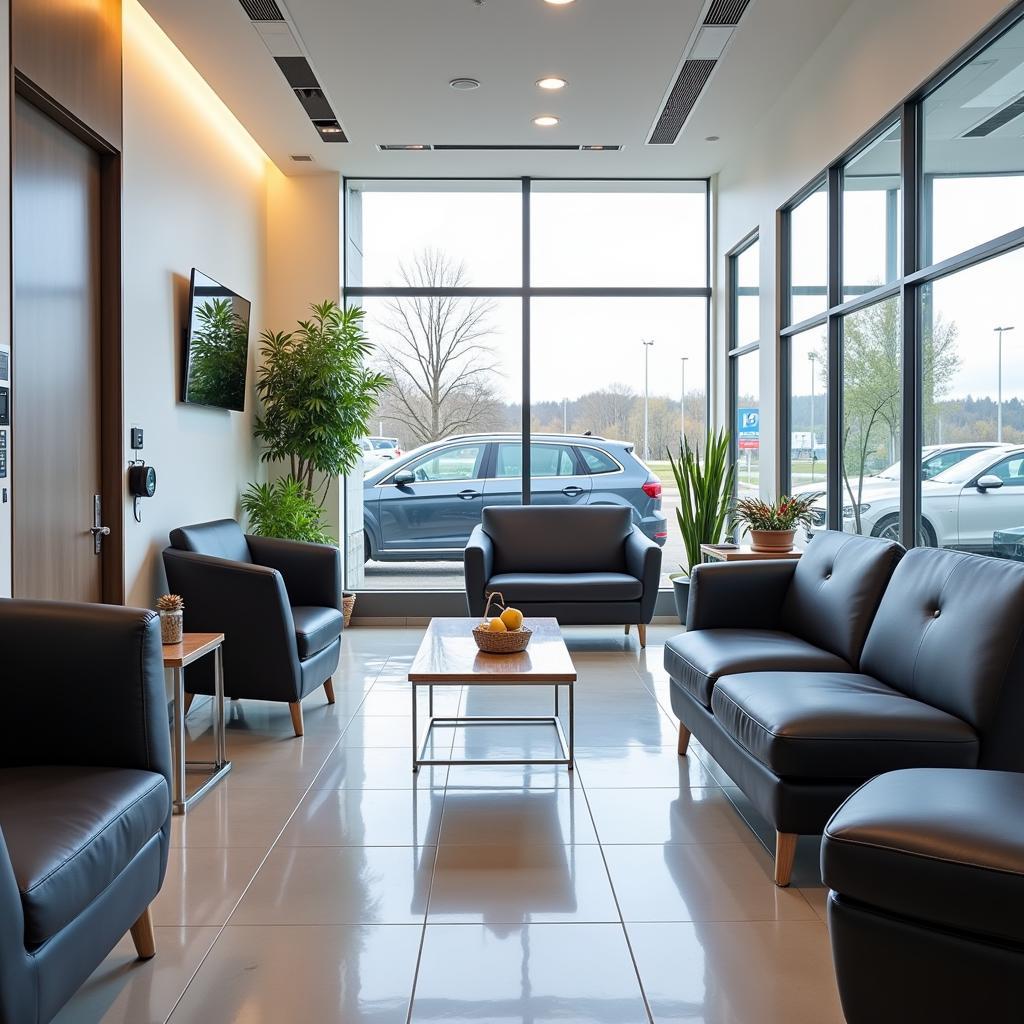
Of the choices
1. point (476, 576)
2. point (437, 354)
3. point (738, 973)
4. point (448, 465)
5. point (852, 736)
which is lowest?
point (738, 973)

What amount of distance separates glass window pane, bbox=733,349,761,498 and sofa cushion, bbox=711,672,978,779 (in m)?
3.64

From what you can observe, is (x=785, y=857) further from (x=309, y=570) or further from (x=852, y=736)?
(x=309, y=570)

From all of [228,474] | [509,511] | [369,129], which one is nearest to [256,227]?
[369,129]

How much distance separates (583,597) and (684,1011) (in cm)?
383

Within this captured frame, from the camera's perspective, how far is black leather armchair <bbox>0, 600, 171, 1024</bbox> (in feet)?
5.91

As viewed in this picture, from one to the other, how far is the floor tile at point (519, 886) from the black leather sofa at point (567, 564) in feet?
9.62

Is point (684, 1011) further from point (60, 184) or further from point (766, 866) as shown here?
point (60, 184)

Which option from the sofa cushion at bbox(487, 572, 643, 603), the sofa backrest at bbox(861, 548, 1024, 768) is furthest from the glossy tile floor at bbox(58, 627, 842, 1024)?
the sofa cushion at bbox(487, 572, 643, 603)

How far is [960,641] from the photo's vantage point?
106 inches

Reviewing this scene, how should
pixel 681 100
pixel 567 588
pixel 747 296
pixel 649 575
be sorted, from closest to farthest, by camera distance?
pixel 681 100, pixel 567 588, pixel 649 575, pixel 747 296

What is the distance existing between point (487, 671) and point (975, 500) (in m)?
1.93

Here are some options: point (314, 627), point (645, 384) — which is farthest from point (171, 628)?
point (645, 384)

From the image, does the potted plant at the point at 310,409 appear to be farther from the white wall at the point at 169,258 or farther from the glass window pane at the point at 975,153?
the glass window pane at the point at 975,153

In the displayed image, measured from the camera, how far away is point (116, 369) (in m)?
4.16
